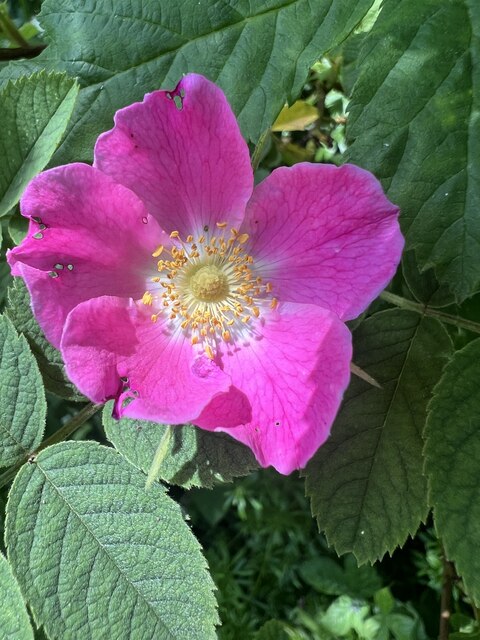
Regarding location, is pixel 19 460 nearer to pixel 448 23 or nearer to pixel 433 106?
pixel 433 106

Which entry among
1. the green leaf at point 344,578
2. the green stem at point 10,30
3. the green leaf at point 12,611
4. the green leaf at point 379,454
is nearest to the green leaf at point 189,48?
the green leaf at point 379,454

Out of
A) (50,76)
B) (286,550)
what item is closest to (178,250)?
(50,76)

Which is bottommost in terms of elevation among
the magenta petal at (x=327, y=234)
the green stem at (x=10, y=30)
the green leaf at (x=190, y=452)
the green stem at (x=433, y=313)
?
the green stem at (x=433, y=313)

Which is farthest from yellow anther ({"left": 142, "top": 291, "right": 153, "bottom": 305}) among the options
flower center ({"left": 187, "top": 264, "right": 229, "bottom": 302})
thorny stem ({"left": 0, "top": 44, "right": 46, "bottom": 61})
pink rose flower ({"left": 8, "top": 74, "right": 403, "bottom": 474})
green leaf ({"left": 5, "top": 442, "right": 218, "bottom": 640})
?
thorny stem ({"left": 0, "top": 44, "right": 46, "bottom": 61})

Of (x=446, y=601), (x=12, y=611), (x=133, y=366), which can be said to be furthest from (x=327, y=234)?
(x=446, y=601)

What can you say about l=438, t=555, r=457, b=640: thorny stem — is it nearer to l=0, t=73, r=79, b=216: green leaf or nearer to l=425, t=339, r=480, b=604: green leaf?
l=425, t=339, r=480, b=604: green leaf

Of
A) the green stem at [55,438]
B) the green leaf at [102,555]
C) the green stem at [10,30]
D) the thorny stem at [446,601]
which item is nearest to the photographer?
the green leaf at [102,555]

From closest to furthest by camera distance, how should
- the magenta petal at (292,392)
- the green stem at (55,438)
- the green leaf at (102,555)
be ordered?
1. the magenta petal at (292,392)
2. the green leaf at (102,555)
3. the green stem at (55,438)

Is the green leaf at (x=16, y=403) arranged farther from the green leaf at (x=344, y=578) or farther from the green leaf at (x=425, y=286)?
the green leaf at (x=344, y=578)
